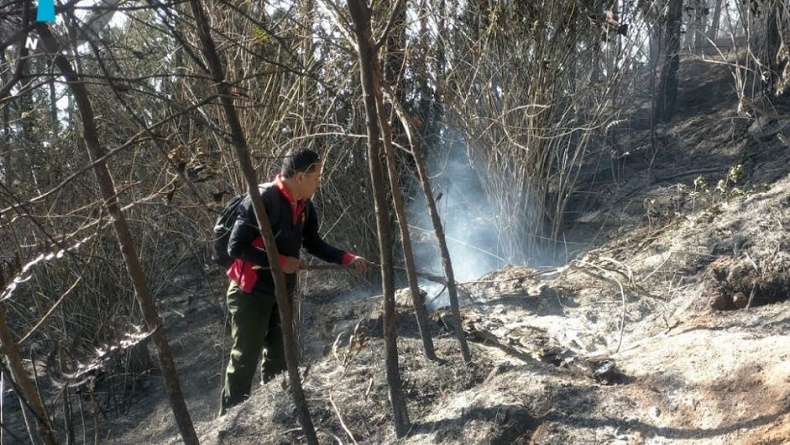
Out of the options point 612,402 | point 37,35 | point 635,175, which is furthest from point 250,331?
point 635,175

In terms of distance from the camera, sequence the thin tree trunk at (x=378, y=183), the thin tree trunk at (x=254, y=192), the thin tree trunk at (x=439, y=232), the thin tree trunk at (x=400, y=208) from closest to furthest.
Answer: the thin tree trunk at (x=254, y=192) → the thin tree trunk at (x=378, y=183) → the thin tree trunk at (x=400, y=208) → the thin tree trunk at (x=439, y=232)

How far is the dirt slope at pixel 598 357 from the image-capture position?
10.9 feet

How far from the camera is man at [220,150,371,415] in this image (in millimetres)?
4266

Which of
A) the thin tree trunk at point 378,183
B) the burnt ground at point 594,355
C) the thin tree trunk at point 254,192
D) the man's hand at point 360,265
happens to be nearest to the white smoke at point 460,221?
the burnt ground at point 594,355

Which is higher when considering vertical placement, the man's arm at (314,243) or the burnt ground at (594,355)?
the man's arm at (314,243)

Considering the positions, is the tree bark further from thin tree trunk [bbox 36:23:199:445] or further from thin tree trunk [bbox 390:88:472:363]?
thin tree trunk [bbox 36:23:199:445]

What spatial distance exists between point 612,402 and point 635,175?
545 centimetres

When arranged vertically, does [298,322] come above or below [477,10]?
below

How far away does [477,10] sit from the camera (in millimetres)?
6141

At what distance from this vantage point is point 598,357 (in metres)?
4.04

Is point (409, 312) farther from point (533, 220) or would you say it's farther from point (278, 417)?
point (533, 220)

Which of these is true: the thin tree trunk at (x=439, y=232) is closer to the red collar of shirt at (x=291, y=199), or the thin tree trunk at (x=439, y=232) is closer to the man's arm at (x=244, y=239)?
the red collar of shirt at (x=291, y=199)

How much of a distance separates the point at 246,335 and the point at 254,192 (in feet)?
6.45

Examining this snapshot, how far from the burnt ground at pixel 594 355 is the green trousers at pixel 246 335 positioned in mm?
163
